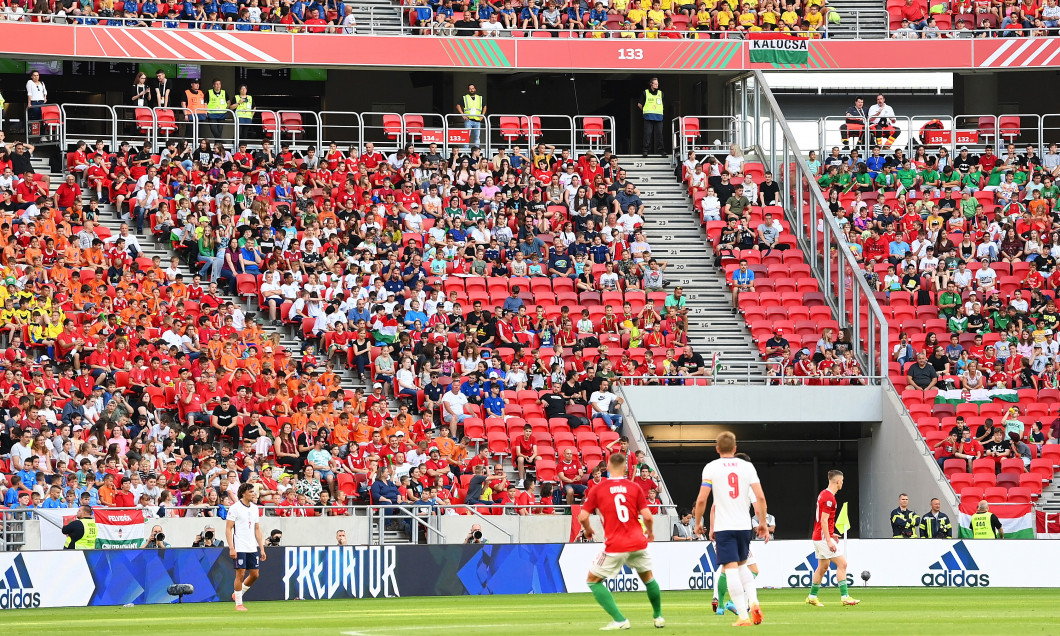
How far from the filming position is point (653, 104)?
41.2m

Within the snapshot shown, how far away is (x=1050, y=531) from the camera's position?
30.8 meters

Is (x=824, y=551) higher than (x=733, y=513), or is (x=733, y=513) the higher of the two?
(x=733, y=513)

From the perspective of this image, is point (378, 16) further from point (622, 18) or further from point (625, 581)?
Answer: point (625, 581)

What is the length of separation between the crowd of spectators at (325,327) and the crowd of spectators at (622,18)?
368 cm

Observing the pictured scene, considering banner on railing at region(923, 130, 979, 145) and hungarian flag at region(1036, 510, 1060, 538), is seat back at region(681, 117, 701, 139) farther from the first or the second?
hungarian flag at region(1036, 510, 1060, 538)

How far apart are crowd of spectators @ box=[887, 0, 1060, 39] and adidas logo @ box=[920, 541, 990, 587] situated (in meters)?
19.3

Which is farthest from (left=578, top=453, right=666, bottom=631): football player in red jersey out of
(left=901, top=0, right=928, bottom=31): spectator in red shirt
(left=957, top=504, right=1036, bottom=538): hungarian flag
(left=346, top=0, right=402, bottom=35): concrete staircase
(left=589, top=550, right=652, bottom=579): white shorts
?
(left=901, top=0, right=928, bottom=31): spectator in red shirt

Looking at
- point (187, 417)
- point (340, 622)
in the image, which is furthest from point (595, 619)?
point (187, 417)

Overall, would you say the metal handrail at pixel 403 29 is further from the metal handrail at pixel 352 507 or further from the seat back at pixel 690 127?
the metal handrail at pixel 352 507

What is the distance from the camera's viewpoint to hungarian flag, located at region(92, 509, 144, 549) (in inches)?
990

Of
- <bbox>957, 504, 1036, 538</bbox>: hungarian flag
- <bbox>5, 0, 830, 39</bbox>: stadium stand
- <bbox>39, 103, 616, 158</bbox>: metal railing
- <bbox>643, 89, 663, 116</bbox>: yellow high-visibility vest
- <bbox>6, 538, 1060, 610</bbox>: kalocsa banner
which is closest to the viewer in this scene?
<bbox>6, 538, 1060, 610</bbox>: kalocsa banner

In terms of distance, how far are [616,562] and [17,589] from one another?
34.9ft

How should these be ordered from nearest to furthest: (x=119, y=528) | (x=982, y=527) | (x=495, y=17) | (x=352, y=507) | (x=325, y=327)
Answer: 1. (x=119, y=528)
2. (x=352, y=507)
3. (x=982, y=527)
4. (x=325, y=327)
5. (x=495, y=17)

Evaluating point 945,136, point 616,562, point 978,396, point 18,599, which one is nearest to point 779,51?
point 945,136
